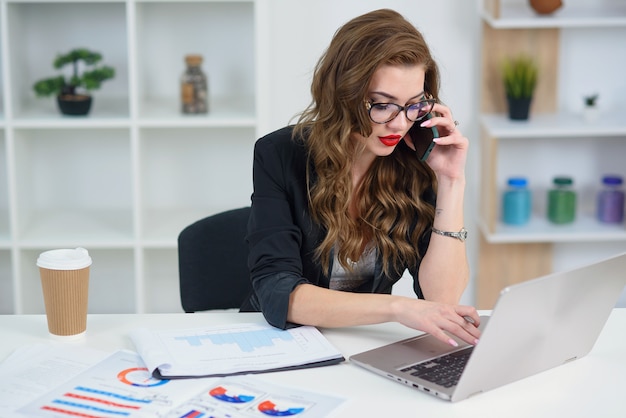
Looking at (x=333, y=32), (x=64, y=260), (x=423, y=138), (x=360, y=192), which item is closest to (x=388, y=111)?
(x=423, y=138)

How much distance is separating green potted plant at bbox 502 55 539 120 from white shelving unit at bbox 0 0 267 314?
86cm

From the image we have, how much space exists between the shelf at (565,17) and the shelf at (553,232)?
69 cm

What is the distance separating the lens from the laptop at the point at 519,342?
4.25 feet

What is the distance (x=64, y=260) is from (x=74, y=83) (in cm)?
152

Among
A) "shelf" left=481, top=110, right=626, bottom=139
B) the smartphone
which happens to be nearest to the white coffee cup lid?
the smartphone

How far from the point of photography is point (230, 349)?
153 cm

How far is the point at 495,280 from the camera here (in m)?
3.32

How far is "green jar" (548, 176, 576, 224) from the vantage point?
3117mm

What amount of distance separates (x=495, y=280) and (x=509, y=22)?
0.97 m

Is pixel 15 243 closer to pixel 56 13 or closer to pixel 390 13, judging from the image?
pixel 56 13

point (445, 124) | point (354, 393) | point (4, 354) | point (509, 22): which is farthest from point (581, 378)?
point (509, 22)

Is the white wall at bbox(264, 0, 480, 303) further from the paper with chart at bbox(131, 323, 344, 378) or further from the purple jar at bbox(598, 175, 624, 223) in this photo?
the paper with chart at bbox(131, 323, 344, 378)

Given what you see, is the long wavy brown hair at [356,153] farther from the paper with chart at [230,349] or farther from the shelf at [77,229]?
the shelf at [77,229]

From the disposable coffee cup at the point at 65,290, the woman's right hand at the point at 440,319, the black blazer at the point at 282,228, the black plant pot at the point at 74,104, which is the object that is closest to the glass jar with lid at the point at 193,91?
the black plant pot at the point at 74,104
